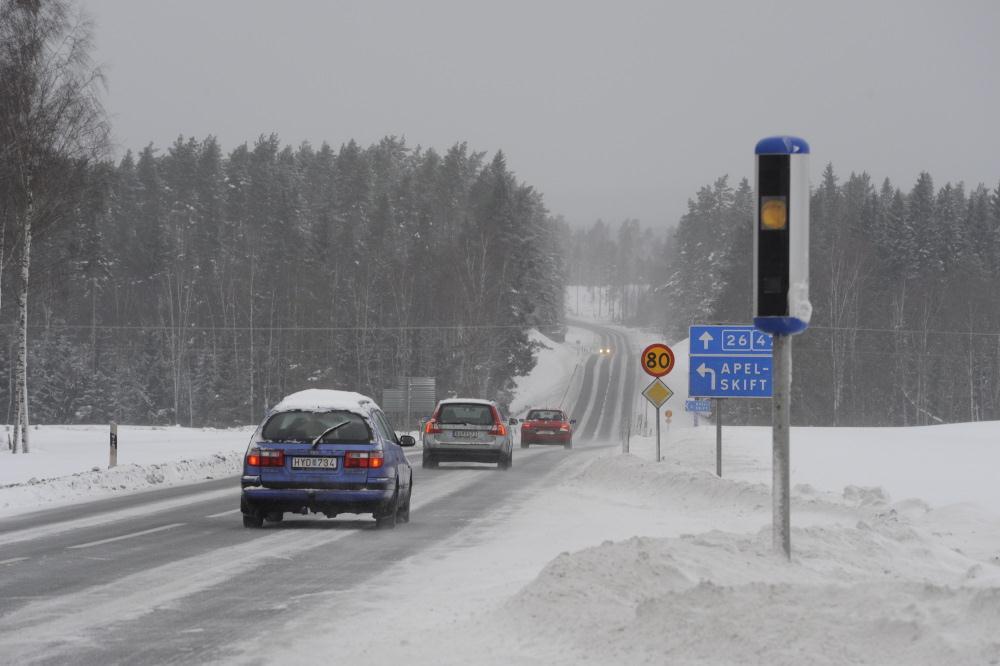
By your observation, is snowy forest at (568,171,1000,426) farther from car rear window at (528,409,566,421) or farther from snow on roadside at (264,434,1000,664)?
snow on roadside at (264,434,1000,664)

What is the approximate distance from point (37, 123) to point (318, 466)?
2506cm

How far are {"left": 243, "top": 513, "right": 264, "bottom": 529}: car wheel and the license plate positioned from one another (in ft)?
2.45

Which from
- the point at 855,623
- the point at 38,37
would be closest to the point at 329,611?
the point at 855,623

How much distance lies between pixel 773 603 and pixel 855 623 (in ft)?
1.96

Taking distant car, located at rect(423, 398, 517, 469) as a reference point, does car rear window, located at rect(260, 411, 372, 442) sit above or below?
above

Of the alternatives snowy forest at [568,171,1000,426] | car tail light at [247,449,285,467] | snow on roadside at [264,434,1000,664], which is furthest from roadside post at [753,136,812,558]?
snowy forest at [568,171,1000,426]

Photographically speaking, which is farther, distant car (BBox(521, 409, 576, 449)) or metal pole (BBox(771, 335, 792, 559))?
distant car (BBox(521, 409, 576, 449))

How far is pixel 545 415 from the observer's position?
178ft

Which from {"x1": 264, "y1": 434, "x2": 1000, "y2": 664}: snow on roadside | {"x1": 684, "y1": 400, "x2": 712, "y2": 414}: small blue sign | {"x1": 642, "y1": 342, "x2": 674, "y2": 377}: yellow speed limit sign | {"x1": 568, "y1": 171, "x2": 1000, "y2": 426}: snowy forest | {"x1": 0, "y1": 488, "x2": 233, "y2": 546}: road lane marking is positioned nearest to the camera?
{"x1": 264, "y1": 434, "x2": 1000, "y2": 664}: snow on roadside

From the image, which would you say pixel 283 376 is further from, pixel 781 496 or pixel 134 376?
pixel 781 496

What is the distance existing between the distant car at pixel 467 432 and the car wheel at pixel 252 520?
15.6 m

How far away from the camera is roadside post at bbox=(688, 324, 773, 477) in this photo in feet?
86.3

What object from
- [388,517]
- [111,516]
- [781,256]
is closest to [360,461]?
[388,517]

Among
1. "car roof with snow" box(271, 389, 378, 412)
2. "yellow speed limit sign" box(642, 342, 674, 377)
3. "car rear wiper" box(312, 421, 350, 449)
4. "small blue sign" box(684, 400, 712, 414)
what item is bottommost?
"small blue sign" box(684, 400, 712, 414)
